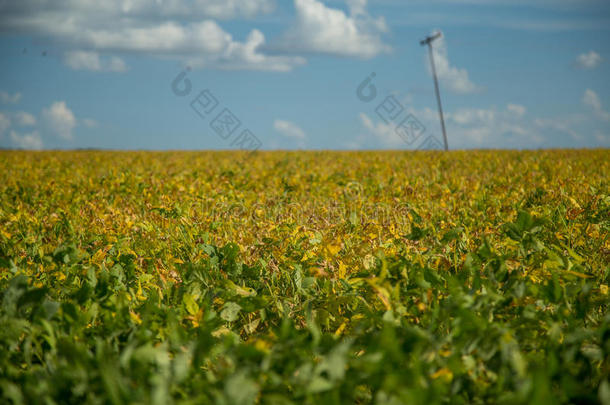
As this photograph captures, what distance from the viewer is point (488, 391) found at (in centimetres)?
190

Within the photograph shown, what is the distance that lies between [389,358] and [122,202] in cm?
588

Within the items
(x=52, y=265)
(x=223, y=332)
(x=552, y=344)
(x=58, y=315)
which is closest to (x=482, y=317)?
(x=552, y=344)

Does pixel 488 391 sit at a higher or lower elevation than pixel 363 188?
lower

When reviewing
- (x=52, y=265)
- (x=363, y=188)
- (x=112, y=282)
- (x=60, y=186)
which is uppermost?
(x=60, y=186)

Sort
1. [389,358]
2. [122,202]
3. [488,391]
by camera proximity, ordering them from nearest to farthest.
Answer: [389,358] < [488,391] < [122,202]

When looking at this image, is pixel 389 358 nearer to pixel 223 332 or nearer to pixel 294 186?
pixel 223 332

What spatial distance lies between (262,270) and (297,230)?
0.52m

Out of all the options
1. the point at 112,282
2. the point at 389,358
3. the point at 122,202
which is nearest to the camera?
the point at 389,358

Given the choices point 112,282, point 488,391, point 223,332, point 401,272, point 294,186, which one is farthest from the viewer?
point 294,186

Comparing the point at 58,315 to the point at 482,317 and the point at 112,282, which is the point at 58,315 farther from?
the point at 482,317

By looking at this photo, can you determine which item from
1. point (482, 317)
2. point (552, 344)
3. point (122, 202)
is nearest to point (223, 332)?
point (482, 317)

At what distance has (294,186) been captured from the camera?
292 inches

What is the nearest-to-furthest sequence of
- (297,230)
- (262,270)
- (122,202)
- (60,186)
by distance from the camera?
(262,270)
(297,230)
(122,202)
(60,186)

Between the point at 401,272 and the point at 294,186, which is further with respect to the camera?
the point at 294,186
